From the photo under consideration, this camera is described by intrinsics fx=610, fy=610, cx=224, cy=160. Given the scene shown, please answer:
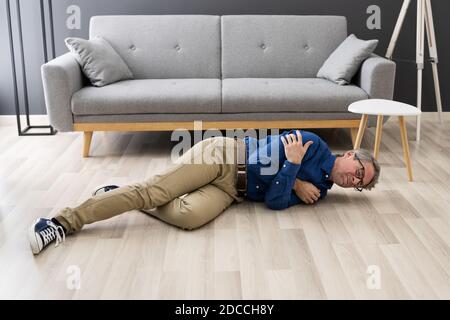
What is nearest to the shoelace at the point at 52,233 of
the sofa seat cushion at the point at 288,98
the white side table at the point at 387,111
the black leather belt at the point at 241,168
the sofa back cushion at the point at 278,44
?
the black leather belt at the point at 241,168

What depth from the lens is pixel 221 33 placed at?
4.53 m

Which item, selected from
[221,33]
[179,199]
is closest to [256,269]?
[179,199]

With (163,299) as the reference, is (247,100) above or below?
above

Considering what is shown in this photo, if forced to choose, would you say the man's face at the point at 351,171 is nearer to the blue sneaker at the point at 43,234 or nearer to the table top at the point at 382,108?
the table top at the point at 382,108

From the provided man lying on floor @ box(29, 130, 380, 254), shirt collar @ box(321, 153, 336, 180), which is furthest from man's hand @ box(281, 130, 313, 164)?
shirt collar @ box(321, 153, 336, 180)

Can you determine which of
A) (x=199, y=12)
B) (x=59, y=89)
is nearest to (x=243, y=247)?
(x=59, y=89)

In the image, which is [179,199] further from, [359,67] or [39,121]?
[39,121]

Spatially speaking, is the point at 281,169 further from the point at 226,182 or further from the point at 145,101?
the point at 145,101

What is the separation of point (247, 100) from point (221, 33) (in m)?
0.84

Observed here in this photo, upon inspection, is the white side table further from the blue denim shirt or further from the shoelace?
the shoelace

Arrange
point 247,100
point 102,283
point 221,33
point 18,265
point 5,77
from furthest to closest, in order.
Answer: point 5,77
point 221,33
point 247,100
point 18,265
point 102,283

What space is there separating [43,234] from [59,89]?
1.50 m

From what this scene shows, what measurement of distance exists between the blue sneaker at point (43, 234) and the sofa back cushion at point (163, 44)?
2013 mm
